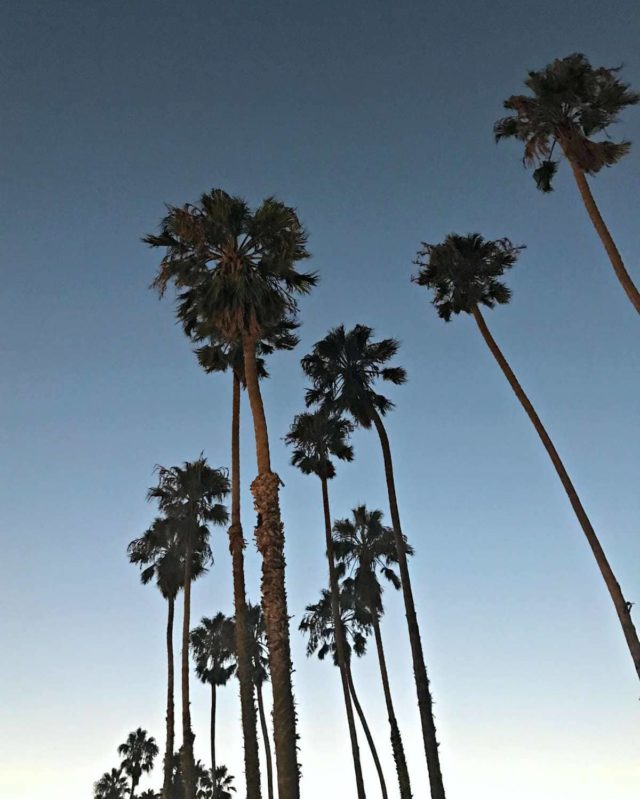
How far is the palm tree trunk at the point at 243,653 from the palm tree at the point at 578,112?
1514 centimetres

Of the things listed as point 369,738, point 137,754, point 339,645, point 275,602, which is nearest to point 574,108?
point 275,602

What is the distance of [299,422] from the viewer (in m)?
35.6

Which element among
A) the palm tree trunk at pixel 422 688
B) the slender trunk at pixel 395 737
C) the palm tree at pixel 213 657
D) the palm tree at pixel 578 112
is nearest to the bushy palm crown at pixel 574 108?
the palm tree at pixel 578 112

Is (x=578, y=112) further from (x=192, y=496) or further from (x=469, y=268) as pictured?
(x=192, y=496)

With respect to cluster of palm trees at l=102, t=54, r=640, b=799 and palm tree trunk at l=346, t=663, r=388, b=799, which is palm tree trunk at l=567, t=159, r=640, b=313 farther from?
palm tree trunk at l=346, t=663, r=388, b=799

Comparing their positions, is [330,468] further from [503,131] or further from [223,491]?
[503,131]

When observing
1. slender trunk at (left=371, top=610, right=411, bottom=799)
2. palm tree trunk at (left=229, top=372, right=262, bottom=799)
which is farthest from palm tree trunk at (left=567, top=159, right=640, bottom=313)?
slender trunk at (left=371, top=610, right=411, bottom=799)

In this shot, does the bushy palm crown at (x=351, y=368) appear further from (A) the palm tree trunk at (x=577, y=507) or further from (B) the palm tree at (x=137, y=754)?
(B) the palm tree at (x=137, y=754)

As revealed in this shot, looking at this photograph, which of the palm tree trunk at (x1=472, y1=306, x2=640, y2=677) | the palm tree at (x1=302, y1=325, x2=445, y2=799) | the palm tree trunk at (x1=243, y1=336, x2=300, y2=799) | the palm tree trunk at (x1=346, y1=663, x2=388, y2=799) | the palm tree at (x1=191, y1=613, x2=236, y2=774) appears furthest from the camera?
the palm tree at (x1=191, y1=613, x2=236, y2=774)

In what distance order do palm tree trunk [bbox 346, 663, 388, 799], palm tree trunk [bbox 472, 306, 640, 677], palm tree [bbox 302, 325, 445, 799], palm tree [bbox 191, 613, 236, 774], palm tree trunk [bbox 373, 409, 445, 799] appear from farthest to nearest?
1. palm tree [bbox 191, 613, 236, 774]
2. palm tree trunk [bbox 346, 663, 388, 799]
3. palm tree [bbox 302, 325, 445, 799]
4. palm tree trunk [bbox 373, 409, 445, 799]
5. palm tree trunk [bbox 472, 306, 640, 677]

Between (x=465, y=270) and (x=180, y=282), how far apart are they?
11.0m

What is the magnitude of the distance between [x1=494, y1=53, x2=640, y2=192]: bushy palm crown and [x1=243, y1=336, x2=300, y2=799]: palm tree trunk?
12.3 metres

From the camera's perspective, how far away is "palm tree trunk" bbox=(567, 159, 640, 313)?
19875 mm

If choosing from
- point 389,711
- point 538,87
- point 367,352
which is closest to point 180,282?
point 367,352
